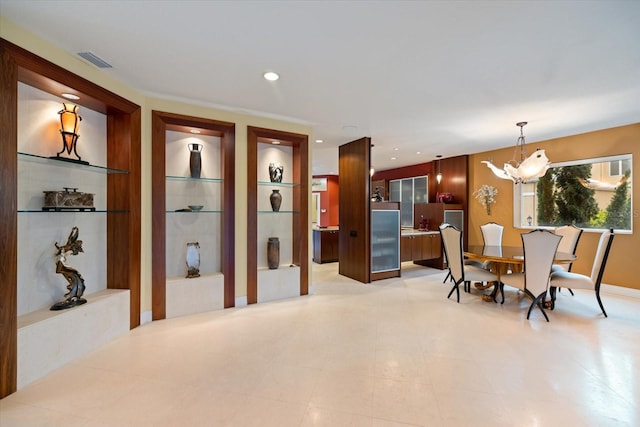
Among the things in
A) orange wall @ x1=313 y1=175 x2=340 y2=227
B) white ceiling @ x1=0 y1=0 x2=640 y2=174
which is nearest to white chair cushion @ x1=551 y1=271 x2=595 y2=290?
white ceiling @ x1=0 y1=0 x2=640 y2=174

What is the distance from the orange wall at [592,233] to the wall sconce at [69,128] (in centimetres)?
714

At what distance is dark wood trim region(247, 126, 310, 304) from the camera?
3836mm

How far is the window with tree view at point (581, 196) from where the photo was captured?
14.7 feet

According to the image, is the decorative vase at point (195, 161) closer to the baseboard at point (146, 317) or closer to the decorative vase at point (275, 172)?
the decorative vase at point (275, 172)

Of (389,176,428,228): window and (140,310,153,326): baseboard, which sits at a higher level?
(389,176,428,228): window

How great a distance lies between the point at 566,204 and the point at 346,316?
481 centimetres

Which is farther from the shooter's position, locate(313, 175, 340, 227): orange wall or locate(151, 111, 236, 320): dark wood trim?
locate(313, 175, 340, 227): orange wall

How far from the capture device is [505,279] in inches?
149

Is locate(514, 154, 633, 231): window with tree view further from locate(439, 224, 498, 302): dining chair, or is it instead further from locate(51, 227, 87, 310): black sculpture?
locate(51, 227, 87, 310): black sculpture

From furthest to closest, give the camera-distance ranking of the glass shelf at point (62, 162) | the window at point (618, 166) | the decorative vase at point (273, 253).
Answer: the window at point (618, 166)
the decorative vase at point (273, 253)
the glass shelf at point (62, 162)

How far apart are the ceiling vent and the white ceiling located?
0.08 meters

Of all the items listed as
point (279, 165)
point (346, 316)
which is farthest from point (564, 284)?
point (279, 165)

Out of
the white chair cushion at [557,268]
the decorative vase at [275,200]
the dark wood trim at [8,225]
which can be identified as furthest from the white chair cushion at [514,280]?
the dark wood trim at [8,225]

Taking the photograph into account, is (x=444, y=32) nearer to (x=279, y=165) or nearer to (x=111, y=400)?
(x=279, y=165)
